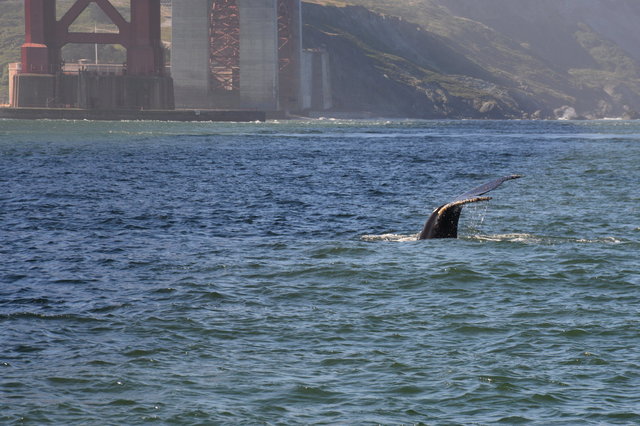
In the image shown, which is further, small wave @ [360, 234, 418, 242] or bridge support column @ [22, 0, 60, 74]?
bridge support column @ [22, 0, 60, 74]

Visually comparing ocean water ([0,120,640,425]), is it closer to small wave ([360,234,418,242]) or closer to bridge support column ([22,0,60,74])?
small wave ([360,234,418,242])

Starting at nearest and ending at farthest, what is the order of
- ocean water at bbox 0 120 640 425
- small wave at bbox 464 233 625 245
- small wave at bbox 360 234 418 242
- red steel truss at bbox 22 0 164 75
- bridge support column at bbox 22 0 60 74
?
ocean water at bbox 0 120 640 425 → small wave at bbox 464 233 625 245 → small wave at bbox 360 234 418 242 → bridge support column at bbox 22 0 60 74 → red steel truss at bbox 22 0 164 75

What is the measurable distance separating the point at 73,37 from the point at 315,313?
7125 inches

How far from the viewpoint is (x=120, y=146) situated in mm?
96250

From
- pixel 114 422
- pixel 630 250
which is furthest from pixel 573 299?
pixel 114 422

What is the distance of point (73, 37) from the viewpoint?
19000 centimetres

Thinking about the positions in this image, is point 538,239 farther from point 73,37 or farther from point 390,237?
point 73,37

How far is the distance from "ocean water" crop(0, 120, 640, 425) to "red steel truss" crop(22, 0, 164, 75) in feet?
495

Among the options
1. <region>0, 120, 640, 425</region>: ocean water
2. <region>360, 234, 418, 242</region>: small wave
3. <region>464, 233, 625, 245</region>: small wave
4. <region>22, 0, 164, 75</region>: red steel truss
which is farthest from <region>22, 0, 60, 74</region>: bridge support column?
<region>464, 233, 625, 245</region>: small wave

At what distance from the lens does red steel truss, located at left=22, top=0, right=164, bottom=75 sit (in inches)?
7397

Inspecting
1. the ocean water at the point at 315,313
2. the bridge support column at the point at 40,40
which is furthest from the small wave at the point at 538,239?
the bridge support column at the point at 40,40

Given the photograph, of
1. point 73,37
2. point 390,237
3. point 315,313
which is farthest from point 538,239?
point 73,37

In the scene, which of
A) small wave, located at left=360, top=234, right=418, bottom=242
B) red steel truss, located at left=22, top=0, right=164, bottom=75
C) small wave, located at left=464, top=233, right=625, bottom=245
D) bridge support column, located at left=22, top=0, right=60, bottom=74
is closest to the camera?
small wave, located at left=464, top=233, right=625, bottom=245

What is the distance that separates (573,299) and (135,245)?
544 inches
